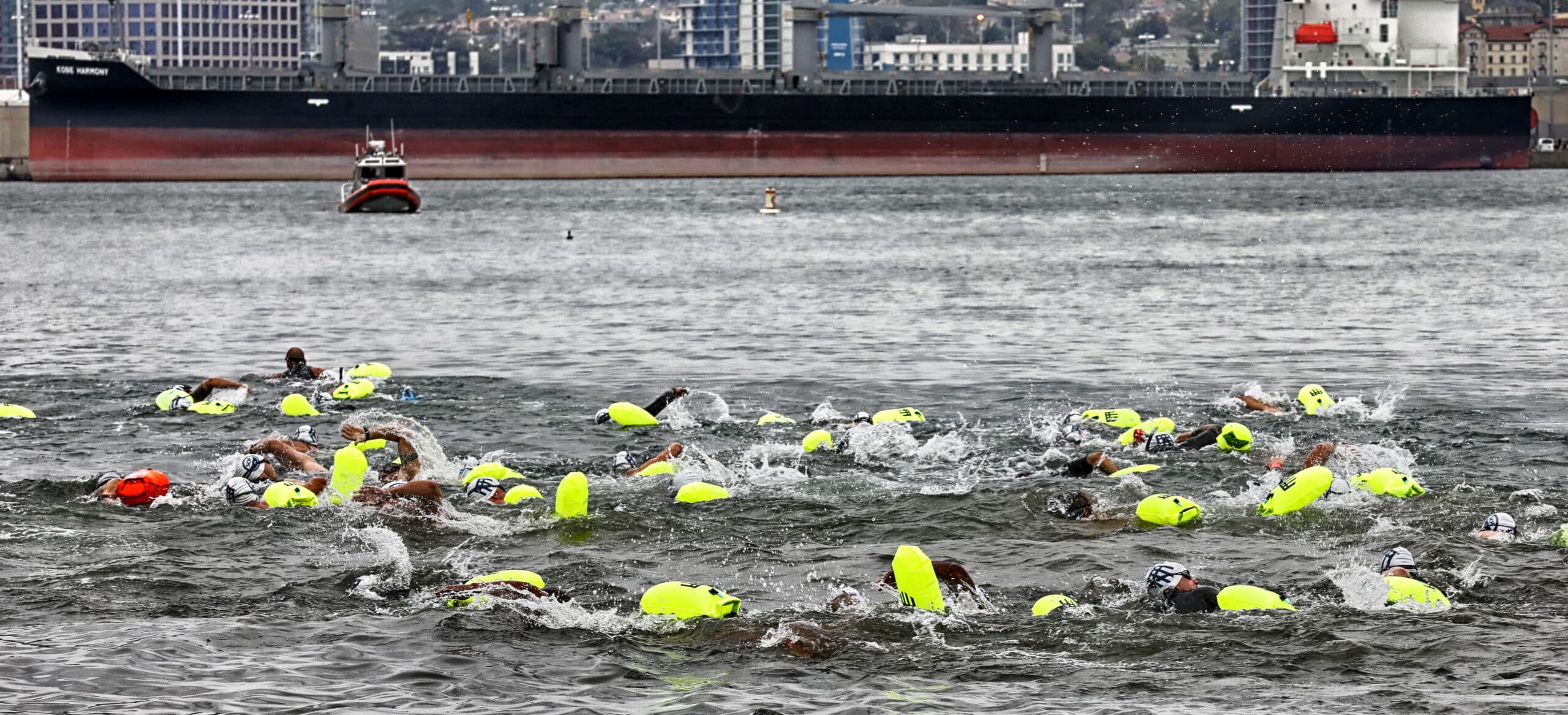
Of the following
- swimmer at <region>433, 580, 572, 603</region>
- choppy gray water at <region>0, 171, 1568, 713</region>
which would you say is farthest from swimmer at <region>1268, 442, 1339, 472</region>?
swimmer at <region>433, 580, 572, 603</region>

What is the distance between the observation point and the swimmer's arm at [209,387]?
81.8 feet

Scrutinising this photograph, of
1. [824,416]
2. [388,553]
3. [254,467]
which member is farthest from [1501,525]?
[254,467]

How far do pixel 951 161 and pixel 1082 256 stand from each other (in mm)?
63752

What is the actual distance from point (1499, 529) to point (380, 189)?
3065 inches

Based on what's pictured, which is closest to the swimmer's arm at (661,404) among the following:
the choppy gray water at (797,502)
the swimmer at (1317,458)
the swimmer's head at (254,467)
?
the choppy gray water at (797,502)

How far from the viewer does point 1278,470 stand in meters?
17.9

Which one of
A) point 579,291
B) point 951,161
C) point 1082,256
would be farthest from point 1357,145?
point 579,291

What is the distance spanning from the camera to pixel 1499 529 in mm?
15625

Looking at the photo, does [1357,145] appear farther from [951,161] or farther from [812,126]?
[812,126]

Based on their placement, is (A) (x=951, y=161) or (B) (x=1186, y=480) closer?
(B) (x=1186, y=480)

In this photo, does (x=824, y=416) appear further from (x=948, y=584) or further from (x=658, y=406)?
(x=948, y=584)

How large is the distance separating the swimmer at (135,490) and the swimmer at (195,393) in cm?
659

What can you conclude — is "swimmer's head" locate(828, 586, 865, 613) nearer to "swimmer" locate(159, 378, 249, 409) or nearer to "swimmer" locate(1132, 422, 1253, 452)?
"swimmer" locate(1132, 422, 1253, 452)

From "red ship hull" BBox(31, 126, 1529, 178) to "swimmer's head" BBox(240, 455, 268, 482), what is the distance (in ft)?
313
